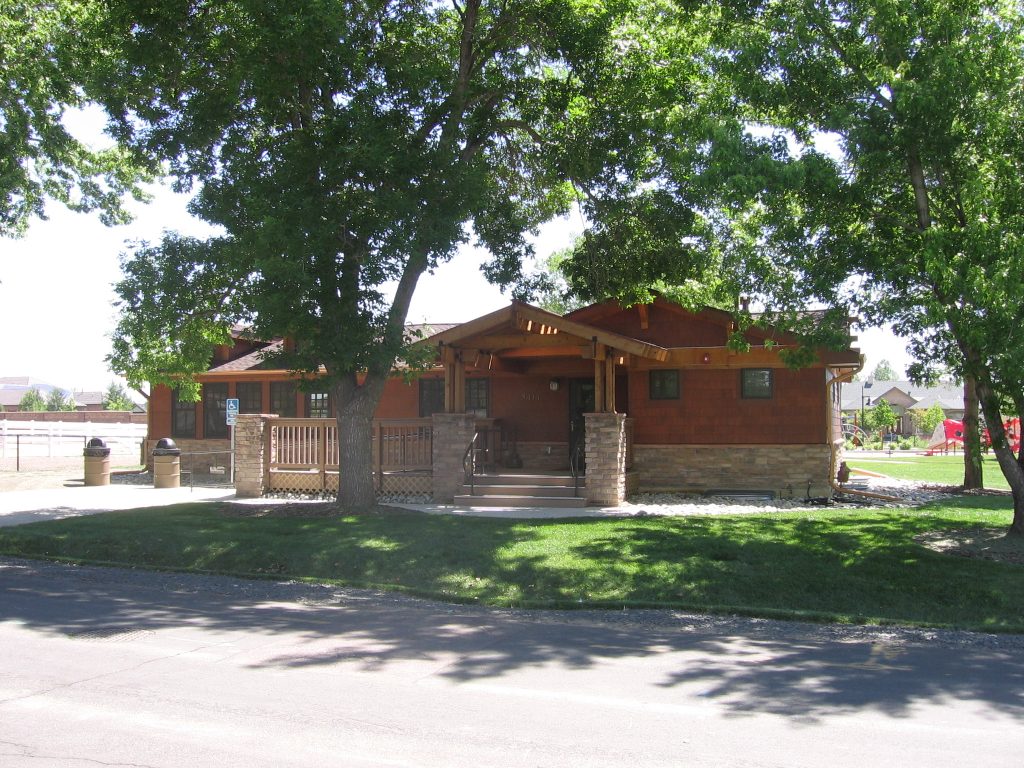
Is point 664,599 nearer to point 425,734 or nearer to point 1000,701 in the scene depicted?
point 1000,701

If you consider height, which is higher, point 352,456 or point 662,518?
point 352,456

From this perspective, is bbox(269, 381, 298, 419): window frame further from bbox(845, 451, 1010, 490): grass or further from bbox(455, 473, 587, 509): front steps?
bbox(845, 451, 1010, 490): grass

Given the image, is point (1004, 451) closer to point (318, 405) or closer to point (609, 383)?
point (609, 383)

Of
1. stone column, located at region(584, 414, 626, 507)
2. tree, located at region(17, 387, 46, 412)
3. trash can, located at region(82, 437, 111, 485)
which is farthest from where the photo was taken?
tree, located at region(17, 387, 46, 412)

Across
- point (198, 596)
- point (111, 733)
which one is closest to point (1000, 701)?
point (111, 733)

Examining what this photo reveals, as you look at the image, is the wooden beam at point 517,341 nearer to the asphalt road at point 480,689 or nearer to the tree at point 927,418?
the asphalt road at point 480,689

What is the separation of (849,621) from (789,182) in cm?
542

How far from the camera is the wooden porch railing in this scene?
18125mm

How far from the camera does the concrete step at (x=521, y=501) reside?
1625 cm

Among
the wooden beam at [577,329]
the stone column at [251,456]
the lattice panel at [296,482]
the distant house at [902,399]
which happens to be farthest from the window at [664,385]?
the distant house at [902,399]

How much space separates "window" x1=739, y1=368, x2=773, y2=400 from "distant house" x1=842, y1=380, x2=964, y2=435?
57725 mm

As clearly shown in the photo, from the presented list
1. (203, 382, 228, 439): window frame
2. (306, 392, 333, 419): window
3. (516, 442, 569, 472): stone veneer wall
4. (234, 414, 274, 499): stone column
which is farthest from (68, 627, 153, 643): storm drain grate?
(203, 382, 228, 439): window frame

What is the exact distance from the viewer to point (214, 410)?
988 inches

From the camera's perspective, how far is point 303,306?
12.9m
